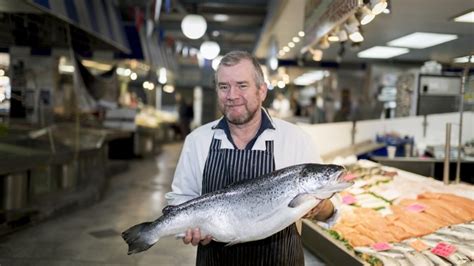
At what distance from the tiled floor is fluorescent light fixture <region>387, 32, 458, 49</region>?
4976mm

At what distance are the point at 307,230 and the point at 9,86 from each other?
4.28 meters

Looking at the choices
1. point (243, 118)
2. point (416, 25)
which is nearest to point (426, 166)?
point (416, 25)

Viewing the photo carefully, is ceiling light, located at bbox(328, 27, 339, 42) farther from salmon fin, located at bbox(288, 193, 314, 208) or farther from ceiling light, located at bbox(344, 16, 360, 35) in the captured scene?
salmon fin, located at bbox(288, 193, 314, 208)

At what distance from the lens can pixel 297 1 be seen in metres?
7.48

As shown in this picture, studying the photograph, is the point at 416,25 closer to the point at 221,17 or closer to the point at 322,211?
the point at 322,211

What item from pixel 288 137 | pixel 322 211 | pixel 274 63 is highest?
pixel 274 63

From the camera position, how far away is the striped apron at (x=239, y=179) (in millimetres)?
2383

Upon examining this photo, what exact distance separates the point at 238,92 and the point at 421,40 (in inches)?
296

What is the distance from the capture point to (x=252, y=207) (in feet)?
6.96

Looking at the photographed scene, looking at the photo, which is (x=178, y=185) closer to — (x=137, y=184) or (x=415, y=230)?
(x=415, y=230)

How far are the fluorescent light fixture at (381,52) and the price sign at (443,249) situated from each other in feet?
23.5

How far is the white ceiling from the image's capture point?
232 inches

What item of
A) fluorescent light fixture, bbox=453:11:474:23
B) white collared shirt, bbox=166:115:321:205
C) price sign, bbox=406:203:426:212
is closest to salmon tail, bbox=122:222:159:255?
white collared shirt, bbox=166:115:321:205

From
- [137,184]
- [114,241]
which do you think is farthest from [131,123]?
[114,241]
